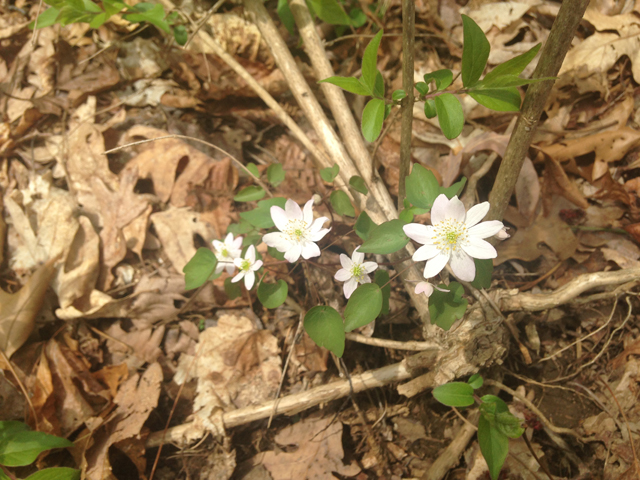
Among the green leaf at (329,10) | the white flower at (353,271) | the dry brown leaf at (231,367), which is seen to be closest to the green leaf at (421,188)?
the white flower at (353,271)

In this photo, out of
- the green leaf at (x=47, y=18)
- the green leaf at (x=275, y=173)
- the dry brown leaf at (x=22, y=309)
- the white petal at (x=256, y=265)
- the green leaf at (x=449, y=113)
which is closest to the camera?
the green leaf at (x=449, y=113)

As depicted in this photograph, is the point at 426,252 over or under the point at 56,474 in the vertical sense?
over

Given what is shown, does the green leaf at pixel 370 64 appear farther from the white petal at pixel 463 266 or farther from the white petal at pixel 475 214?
the white petal at pixel 463 266

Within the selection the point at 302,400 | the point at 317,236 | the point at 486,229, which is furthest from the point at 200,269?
the point at 486,229

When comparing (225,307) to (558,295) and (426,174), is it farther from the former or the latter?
(558,295)

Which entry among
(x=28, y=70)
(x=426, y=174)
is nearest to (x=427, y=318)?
(x=426, y=174)

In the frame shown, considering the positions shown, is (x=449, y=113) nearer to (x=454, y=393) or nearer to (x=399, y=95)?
(x=399, y=95)
